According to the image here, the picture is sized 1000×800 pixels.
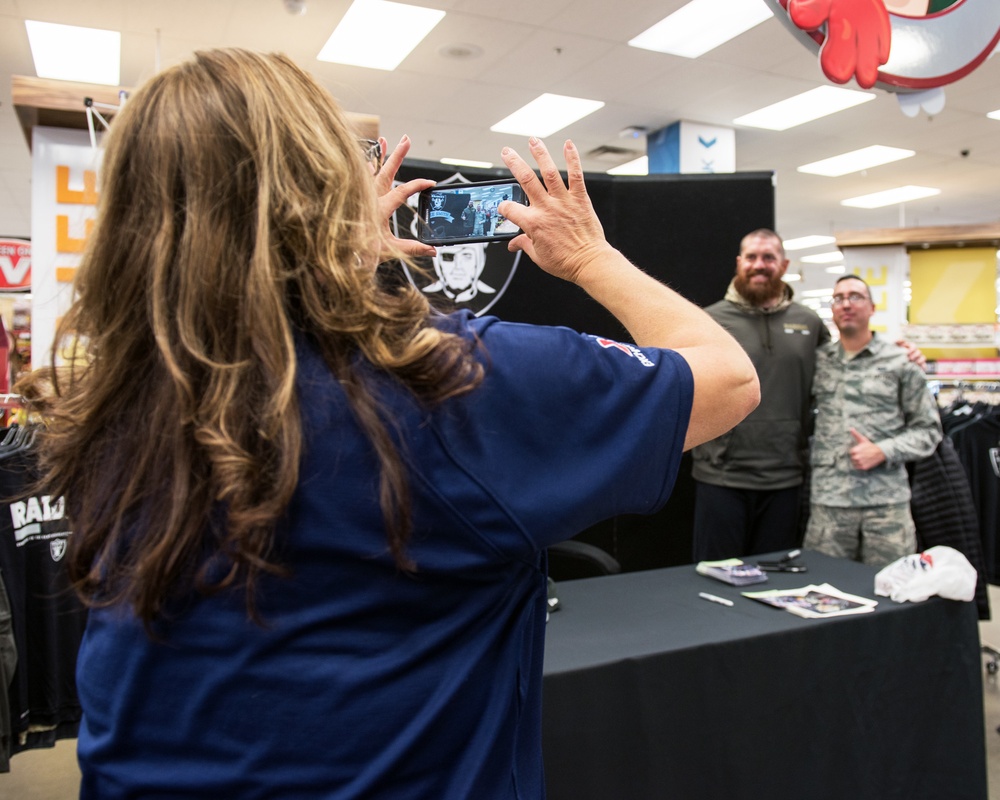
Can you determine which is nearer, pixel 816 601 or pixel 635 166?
pixel 816 601

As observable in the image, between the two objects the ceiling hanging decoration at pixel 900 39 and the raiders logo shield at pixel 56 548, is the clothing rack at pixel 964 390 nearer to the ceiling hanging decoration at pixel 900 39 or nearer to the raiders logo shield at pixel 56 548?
the ceiling hanging decoration at pixel 900 39

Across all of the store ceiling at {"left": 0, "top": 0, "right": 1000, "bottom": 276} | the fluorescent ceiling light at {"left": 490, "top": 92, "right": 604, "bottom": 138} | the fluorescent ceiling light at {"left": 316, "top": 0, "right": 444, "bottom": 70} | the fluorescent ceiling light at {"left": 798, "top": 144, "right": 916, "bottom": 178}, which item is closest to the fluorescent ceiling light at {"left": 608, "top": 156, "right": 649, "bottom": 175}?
the store ceiling at {"left": 0, "top": 0, "right": 1000, "bottom": 276}

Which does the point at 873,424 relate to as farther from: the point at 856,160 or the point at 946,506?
the point at 856,160

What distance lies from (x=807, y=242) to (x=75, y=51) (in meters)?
10.6

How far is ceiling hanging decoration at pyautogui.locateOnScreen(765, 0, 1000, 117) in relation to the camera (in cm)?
223

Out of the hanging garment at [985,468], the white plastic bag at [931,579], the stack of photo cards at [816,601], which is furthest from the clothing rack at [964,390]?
the stack of photo cards at [816,601]

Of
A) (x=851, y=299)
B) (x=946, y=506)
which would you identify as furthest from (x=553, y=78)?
(x=946, y=506)

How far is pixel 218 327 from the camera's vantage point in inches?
22.5

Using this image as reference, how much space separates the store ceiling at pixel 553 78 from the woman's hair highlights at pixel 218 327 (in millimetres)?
2719

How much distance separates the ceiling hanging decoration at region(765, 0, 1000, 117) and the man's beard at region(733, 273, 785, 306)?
0.78m

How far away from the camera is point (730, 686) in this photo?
1.59 metres

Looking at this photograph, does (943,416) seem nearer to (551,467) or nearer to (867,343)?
(867,343)

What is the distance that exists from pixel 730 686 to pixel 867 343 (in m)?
1.92

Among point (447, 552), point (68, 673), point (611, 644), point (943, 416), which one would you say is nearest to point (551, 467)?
point (447, 552)
